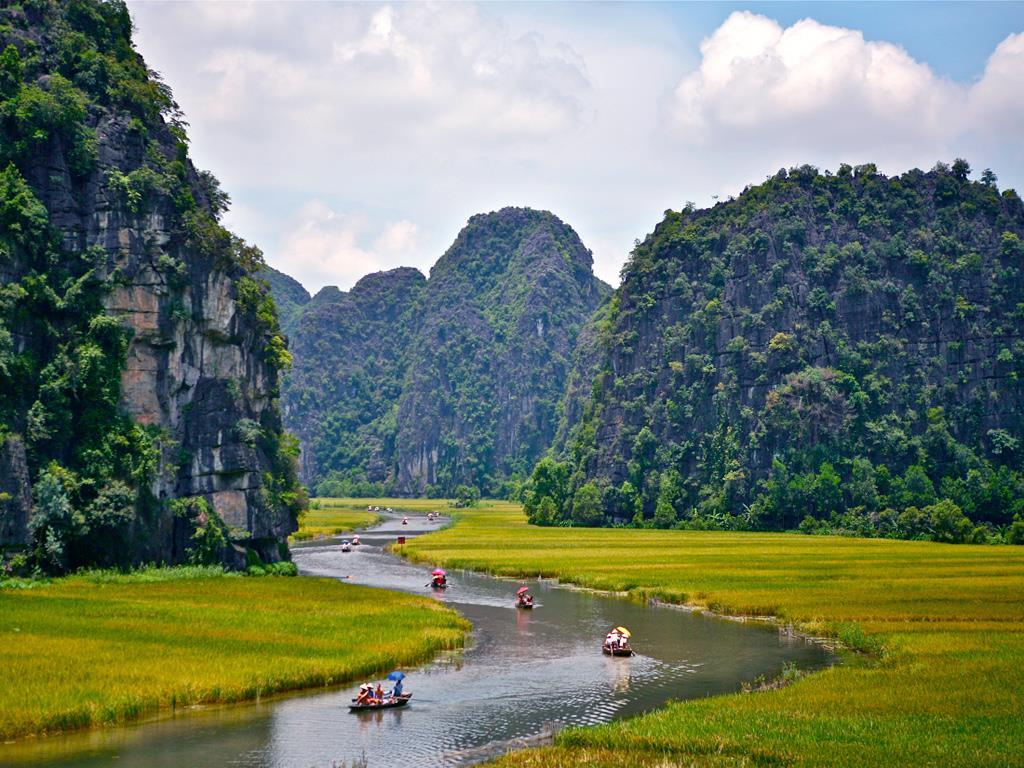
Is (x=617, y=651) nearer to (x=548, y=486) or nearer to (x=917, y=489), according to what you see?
(x=917, y=489)

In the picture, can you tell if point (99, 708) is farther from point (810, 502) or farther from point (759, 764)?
point (810, 502)

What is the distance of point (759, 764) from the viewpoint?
20.3m

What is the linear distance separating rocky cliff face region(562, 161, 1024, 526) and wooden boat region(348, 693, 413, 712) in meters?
95.2

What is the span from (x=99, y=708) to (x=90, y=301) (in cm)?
3760

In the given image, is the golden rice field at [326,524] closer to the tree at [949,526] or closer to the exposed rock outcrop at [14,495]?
the exposed rock outcrop at [14,495]

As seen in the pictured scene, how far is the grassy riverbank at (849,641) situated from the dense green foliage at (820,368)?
3233cm

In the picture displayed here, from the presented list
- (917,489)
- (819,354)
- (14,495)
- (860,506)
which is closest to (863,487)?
(860,506)

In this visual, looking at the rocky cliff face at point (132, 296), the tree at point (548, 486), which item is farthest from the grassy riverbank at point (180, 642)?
the tree at point (548, 486)

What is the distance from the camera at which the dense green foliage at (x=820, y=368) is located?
11556 cm

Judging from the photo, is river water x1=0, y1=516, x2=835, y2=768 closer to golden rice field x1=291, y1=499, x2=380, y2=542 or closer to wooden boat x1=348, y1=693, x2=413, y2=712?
wooden boat x1=348, y1=693, x2=413, y2=712

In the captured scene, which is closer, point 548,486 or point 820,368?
point 820,368

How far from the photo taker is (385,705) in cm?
2641

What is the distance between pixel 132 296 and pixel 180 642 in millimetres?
31100

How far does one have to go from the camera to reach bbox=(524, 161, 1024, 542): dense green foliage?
379 ft
